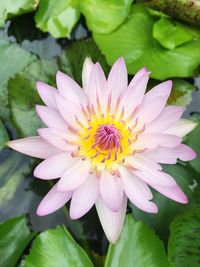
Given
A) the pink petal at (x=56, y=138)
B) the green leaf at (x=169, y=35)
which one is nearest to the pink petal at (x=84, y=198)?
the pink petal at (x=56, y=138)

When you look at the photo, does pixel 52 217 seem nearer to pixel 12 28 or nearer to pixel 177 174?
pixel 177 174

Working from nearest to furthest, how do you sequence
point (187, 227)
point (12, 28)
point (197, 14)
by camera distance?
point (187, 227)
point (197, 14)
point (12, 28)

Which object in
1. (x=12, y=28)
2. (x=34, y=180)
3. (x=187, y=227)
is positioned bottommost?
(x=187, y=227)

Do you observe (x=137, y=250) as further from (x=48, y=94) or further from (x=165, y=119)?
(x=48, y=94)

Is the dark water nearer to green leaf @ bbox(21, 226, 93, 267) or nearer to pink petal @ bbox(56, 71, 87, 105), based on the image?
green leaf @ bbox(21, 226, 93, 267)

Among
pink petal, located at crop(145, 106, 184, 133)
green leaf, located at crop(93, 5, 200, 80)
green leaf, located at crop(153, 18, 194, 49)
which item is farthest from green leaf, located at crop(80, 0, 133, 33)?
pink petal, located at crop(145, 106, 184, 133)

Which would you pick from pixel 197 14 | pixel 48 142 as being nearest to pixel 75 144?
pixel 48 142

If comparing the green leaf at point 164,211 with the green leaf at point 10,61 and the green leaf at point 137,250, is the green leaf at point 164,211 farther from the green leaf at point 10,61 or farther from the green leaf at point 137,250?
the green leaf at point 10,61
